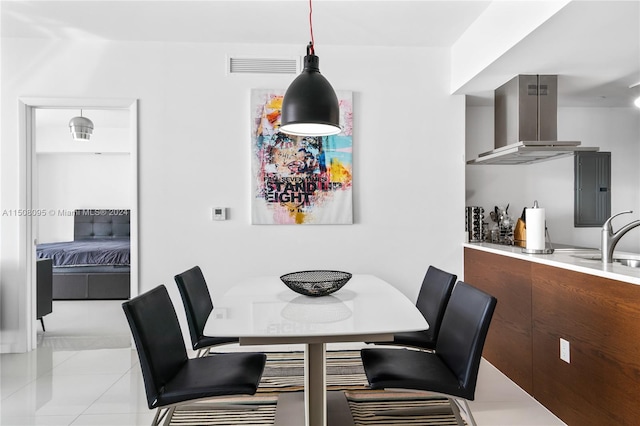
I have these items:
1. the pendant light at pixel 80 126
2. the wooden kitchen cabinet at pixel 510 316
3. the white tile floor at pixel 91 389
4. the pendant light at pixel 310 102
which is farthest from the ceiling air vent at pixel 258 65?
the pendant light at pixel 80 126

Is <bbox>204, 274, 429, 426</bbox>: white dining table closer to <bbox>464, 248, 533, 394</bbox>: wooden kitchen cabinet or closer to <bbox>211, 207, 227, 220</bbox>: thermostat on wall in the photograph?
<bbox>464, 248, 533, 394</bbox>: wooden kitchen cabinet

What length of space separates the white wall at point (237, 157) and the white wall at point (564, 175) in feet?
1.76

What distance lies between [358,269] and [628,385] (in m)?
2.01

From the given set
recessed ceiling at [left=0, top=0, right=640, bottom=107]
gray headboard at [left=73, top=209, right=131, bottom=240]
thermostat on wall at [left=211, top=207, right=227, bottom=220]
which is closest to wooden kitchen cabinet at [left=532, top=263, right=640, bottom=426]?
recessed ceiling at [left=0, top=0, right=640, bottom=107]

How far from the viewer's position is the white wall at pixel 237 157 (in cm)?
331

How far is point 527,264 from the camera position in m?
2.53

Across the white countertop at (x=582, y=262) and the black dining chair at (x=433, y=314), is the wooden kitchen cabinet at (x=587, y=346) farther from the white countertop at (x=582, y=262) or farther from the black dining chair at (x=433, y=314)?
the black dining chair at (x=433, y=314)

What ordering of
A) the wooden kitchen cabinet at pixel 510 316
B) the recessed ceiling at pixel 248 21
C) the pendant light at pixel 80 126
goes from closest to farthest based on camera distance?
the wooden kitchen cabinet at pixel 510 316, the recessed ceiling at pixel 248 21, the pendant light at pixel 80 126

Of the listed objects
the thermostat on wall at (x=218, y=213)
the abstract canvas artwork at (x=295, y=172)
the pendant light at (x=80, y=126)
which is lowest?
the thermostat on wall at (x=218, y=213)

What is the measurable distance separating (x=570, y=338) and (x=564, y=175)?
2.36 metres

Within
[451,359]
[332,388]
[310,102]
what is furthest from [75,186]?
[451,359]

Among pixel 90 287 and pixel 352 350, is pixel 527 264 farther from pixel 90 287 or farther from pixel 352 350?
Result: pixel 90 287

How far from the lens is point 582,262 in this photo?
2.16 m

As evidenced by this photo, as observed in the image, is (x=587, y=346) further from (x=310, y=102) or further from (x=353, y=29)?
(x=353, y=29)
